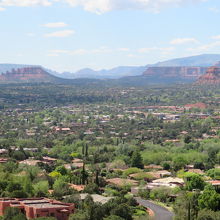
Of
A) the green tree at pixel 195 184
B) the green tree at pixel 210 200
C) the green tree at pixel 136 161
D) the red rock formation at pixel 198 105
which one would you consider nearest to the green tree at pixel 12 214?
the green tree at pixel 210 200

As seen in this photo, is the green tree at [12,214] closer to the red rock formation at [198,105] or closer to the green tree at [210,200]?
the green tree at [210,200]

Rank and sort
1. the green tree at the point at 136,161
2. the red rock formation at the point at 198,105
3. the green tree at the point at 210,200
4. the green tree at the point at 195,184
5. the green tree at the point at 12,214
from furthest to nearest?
the red rock formation at the point at 198,105, the green tree at the point at 136,161, the green tree at the point at 195,184, the green tree at the point at 210,200, the green tree at the point at 12,214

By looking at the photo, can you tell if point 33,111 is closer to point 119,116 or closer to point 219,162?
point 119,116

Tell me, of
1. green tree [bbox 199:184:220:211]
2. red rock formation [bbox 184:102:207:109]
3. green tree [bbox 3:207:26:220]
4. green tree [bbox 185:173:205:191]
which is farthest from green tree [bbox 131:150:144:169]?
red rock formation [bbox 184:102:207:109]

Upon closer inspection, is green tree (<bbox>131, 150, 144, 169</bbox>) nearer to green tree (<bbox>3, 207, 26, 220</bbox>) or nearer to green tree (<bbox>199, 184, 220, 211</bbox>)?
green tree (<bbox>199, 184, 220, 211</bbox>)

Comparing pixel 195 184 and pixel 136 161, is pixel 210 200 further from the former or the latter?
pixel 136 161

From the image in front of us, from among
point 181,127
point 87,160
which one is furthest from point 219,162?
point 181,127

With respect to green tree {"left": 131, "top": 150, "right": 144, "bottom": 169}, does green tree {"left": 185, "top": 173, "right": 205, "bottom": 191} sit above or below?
above

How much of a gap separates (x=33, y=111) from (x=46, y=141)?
72.0m

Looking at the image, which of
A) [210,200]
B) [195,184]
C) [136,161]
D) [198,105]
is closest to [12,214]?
[210,200]

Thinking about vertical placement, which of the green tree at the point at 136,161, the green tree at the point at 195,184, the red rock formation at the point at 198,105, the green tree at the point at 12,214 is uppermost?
the green tree at the point at 12,214

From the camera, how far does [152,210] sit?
49.3 metres

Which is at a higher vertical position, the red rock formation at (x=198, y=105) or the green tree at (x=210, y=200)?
the green tree at (x=210, y=200)

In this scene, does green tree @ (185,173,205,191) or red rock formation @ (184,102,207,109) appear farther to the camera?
red rock formation @ (184,102,207,109)
